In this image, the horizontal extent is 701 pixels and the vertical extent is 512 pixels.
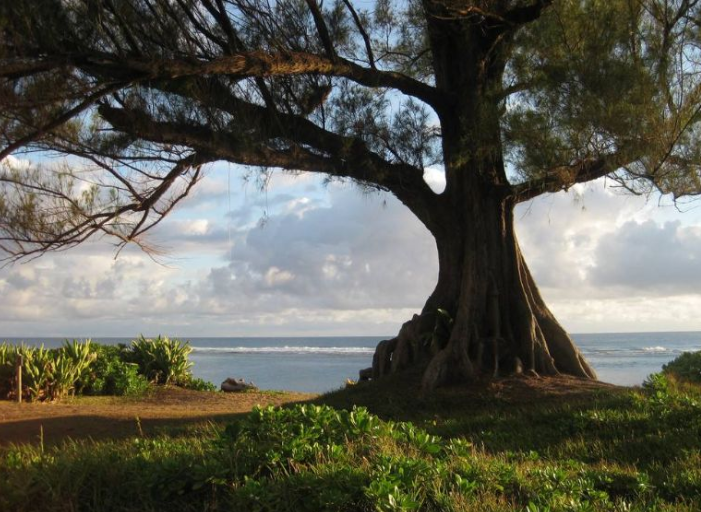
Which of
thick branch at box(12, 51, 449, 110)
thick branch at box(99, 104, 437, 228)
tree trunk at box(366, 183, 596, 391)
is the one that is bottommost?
tree trunk at box(366, 183, 596, 391)

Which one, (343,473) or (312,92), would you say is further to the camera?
(312,92)

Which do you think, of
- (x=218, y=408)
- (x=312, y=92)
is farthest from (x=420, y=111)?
(x=218, y=408)

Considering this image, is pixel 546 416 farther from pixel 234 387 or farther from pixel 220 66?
pixel 234 387

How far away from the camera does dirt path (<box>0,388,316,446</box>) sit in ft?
32.0

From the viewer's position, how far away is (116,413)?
39.0 feet

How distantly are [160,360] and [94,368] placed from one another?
1813 millimetres

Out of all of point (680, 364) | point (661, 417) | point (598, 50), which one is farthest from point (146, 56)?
point (680, 364)

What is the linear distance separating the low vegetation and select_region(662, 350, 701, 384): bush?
10.7 meters

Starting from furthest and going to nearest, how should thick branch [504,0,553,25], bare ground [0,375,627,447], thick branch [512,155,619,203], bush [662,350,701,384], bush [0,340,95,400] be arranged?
1. bush [662,350,701,384]
2. bush [0,340,95,400]
3. thick branch [512,155,619,203]
4. thick branch [504,0,553,25]
5. bare ground [0,375,627,447]

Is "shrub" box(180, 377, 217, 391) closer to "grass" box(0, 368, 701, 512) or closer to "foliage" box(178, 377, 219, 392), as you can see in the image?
"foliage" box(178, 377, 219, 392)

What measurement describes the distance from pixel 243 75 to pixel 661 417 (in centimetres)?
618

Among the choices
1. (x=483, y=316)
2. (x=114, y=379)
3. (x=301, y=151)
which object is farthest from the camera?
(x=114, y=379)

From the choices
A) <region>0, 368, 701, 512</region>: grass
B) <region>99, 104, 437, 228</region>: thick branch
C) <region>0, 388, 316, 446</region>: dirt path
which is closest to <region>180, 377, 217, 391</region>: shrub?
<region>0, 388, 316, 446</region>: dirt path

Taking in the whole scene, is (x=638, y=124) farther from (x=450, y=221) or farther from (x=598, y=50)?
(x=450, y=221)
